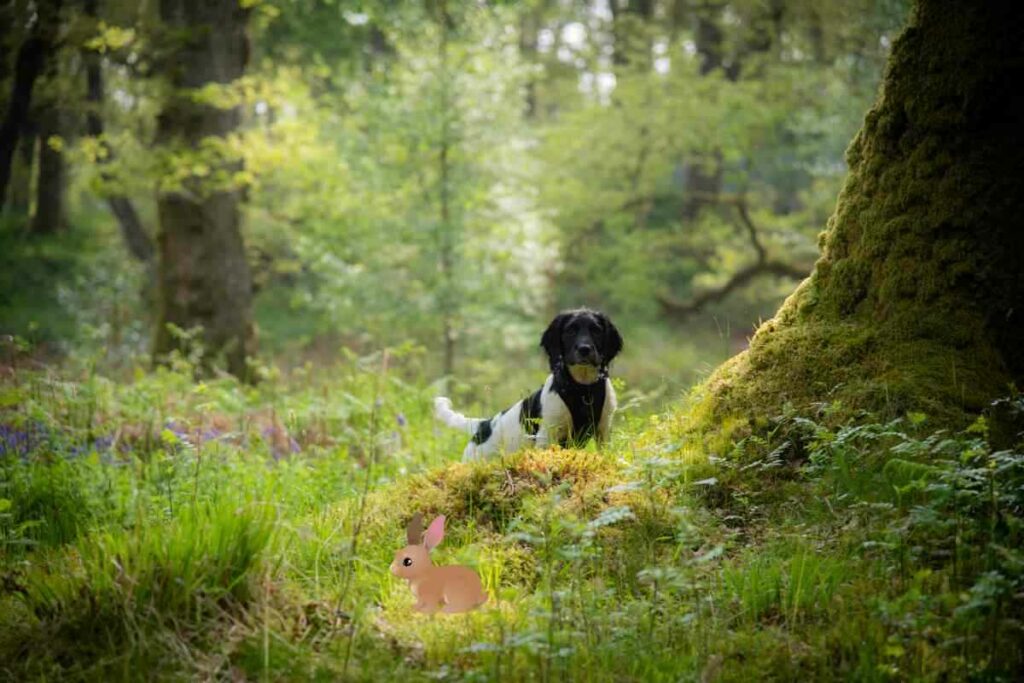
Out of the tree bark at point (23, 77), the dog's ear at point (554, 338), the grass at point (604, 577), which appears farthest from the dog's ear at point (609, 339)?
the tree bark at point (23, 77)

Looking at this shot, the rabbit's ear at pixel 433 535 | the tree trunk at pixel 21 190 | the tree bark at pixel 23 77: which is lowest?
the rabbit's ear at pixel 433 535

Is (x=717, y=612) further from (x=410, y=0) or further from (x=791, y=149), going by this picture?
(x=791, y=149)

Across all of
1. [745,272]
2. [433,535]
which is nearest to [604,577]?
[433,535]

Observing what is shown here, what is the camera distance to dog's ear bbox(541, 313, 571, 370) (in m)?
5.44

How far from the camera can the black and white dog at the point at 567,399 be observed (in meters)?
4.96

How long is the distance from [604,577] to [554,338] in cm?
236

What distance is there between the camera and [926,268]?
13.4 ft

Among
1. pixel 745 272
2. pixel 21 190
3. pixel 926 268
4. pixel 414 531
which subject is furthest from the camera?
pixel 21 190

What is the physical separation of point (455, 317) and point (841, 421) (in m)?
10.6

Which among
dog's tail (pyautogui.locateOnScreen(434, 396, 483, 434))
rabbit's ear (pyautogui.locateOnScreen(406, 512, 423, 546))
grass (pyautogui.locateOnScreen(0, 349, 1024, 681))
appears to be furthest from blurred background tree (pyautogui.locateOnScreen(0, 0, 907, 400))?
rabbit's ear (pyautogui.locateOnScreen(406, 512, 423, 546))

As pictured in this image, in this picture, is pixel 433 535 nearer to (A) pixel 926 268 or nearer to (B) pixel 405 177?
(A) pixel 926 268

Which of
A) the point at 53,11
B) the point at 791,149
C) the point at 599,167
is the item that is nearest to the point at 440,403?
the point at 53,11

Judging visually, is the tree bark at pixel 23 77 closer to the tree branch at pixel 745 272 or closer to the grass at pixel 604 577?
the grass at pixel 604 577

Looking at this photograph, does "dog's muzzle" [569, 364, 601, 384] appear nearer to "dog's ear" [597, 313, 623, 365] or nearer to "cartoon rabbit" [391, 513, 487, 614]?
"dog's ear" [597, 313, 623, 365]
